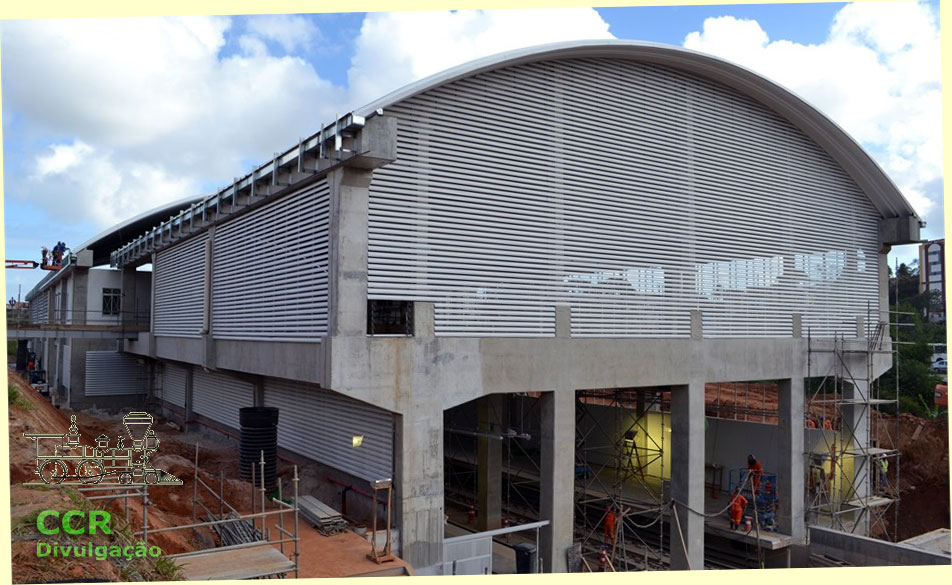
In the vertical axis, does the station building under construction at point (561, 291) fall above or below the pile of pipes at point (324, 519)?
above

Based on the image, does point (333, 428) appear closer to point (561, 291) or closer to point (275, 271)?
point (275, 271)

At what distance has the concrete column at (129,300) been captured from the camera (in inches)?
1531

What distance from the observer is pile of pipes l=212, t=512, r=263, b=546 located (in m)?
14.6

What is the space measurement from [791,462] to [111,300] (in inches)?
1339

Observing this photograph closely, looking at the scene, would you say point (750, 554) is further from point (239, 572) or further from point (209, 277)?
point (209, 277)

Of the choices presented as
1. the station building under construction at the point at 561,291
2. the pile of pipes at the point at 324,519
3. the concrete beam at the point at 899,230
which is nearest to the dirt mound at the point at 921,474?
the station building under construction at the point at 561,291

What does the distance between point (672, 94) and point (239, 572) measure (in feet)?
56.9

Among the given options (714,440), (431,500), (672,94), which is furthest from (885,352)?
(431,500)

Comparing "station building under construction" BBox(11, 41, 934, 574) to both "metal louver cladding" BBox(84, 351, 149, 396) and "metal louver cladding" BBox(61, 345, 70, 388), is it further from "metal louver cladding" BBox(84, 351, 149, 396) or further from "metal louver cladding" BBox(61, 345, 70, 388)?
"metal louver cladding" BBox(61, 345, 70, 388)

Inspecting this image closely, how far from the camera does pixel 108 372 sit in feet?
124

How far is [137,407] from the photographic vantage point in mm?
38438

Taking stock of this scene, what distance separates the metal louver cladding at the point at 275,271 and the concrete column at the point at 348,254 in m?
0.87

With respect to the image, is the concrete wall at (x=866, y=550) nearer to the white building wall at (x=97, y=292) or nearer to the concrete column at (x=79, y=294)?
the white building wall at (x=97, y=292)

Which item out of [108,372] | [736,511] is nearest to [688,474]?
[736,511]
